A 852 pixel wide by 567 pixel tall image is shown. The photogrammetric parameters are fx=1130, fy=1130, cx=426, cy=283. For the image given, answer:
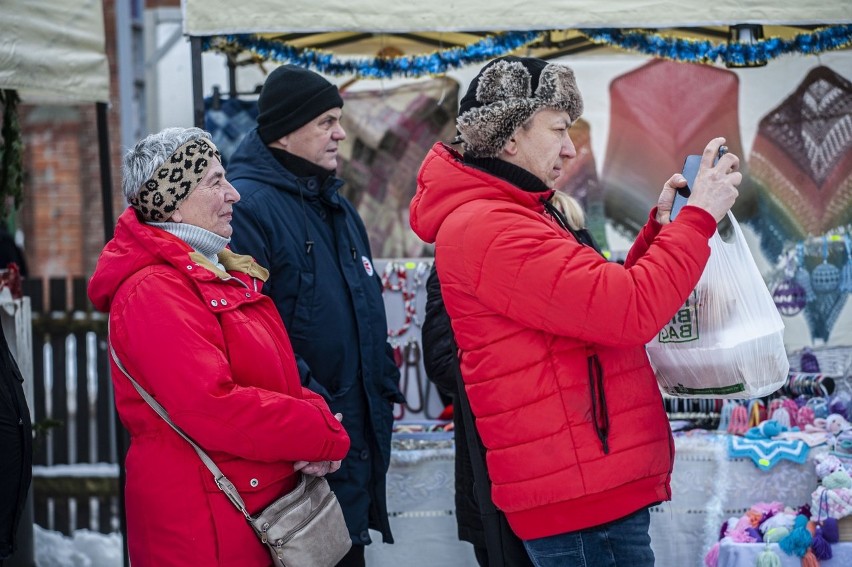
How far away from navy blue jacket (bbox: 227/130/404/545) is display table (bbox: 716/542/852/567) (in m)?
1.23

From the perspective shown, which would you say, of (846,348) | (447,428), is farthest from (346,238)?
(846,348)

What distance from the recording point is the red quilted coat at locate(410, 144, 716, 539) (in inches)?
90.4

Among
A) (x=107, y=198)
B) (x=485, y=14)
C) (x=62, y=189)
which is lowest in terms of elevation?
(x=62, y=189)

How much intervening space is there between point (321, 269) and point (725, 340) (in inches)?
50.4

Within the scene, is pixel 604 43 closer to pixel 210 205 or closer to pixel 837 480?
pixel 837 480

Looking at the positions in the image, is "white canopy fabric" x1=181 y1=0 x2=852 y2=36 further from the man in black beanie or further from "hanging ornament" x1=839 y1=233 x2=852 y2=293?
"hanging ornament" x1=839 y1=233 x2=852 y2=293

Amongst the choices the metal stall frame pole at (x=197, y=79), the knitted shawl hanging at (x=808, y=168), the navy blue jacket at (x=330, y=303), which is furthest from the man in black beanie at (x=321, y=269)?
the knitted shawl hanging at (x=808, y=168)

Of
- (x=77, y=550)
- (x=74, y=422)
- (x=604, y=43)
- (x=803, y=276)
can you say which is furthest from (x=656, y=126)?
(x=74, y=422)

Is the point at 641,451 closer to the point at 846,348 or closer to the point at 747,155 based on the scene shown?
the point at 846,348

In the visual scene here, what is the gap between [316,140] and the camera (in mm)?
3510

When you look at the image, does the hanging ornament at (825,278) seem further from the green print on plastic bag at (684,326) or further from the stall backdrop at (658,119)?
the green print on plastic bag at (684,326)

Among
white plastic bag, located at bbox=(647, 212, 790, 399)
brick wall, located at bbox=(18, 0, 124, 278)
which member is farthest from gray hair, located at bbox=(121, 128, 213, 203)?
brick wall, located at bbox=(18, 0, 124, 278)

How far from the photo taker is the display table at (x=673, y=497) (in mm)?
4125

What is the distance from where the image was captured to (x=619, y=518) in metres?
2.39
